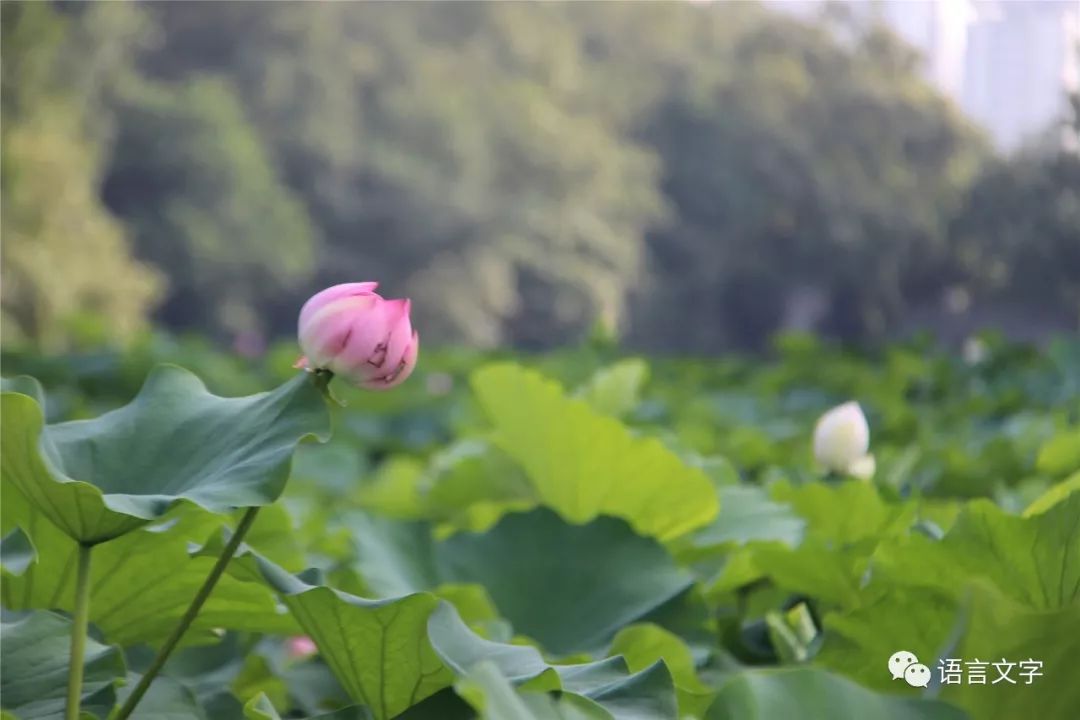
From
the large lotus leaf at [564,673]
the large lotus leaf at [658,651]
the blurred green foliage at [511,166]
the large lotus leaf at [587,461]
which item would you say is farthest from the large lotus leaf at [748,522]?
the blurred green foliage at [511,166]

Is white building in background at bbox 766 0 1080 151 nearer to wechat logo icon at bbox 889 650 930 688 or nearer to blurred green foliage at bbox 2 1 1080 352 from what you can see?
wechat logo icon at bbox 889 650 930 688

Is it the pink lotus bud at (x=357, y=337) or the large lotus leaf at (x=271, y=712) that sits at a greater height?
the pink lotus bud at (x=357, y=337)

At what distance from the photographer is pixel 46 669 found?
0.51 metres

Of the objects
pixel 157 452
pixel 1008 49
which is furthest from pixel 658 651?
pixel 1008 49

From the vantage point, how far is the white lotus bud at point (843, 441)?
0.87 m

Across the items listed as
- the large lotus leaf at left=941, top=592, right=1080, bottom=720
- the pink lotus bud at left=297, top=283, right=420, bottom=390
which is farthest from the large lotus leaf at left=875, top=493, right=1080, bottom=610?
the pink lotus bud at left=297, top=283, right=420, bottom=390

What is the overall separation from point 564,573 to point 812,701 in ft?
1.27

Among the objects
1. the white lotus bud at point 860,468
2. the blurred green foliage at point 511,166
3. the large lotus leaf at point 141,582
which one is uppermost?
the blurred green foliage at point 511,166

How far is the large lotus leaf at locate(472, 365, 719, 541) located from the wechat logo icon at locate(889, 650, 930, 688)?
274 mm

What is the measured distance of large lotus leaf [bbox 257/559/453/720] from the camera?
45 centimetres

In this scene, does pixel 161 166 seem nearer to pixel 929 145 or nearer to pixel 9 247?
pixel 9 247

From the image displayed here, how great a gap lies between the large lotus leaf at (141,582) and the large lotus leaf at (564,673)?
0.40 ft

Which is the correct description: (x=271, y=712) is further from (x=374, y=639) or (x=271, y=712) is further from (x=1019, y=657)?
(x=1019, y=657)

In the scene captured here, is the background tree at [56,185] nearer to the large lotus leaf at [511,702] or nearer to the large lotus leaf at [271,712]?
the large lotus leaf at [271,712]
